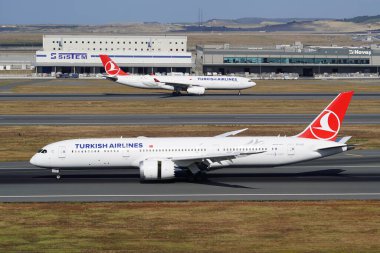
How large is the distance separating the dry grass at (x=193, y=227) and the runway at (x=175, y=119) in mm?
41437

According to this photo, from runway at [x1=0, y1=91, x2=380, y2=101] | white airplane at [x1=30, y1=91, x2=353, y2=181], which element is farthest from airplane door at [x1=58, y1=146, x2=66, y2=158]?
runway at [x1=0, y1=91, x2=380, y2=101]

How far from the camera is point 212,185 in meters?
49.3

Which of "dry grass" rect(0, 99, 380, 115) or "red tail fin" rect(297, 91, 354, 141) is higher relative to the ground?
"red tail fin" rect(297, 91, 354, 141)

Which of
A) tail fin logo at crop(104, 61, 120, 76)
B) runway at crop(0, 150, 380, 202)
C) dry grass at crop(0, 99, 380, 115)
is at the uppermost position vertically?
tail fin logo at crop(104, 61, 120, 76)

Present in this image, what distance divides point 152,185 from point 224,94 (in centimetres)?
7603

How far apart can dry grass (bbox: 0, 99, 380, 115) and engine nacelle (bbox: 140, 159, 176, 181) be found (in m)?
47.6

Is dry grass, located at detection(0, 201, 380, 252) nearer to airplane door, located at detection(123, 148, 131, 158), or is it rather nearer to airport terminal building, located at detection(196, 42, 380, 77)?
airplane door, located at detection(123, 148, 131, 158)

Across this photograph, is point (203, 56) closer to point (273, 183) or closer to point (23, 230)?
point (273, 183)

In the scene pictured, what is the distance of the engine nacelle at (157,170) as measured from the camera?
48922 mm

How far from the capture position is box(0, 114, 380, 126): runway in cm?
8438

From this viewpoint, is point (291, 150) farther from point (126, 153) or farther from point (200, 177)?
point (126, 153)

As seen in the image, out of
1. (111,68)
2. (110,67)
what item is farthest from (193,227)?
(111,68)

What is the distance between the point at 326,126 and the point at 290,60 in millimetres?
132458

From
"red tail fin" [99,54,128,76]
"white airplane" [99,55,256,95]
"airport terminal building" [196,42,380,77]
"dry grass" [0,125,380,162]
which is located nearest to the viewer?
"dry grass" [0,125,380,162]
